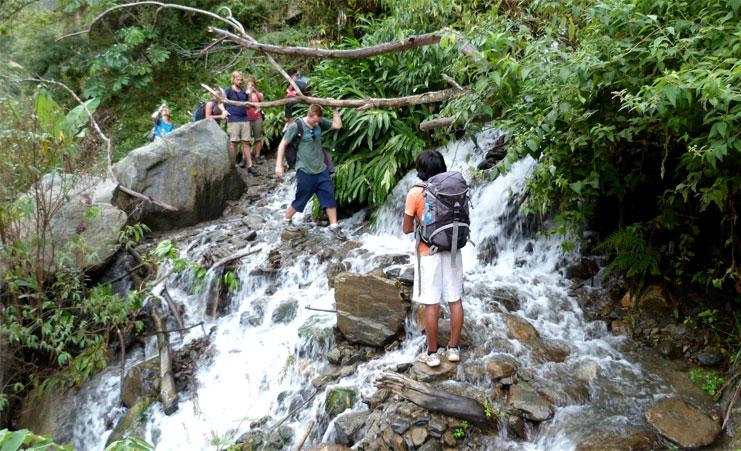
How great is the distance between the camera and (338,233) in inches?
351

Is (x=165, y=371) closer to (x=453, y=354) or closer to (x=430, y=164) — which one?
(x=453, y=354)

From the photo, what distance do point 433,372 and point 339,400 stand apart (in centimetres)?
93

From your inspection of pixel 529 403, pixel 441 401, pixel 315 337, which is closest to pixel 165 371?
pixel 315 337

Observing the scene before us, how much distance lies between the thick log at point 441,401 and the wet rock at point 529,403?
0.89ft

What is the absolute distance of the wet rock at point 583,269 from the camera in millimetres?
6648

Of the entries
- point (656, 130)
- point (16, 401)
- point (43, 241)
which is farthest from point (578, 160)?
point (16, 401)

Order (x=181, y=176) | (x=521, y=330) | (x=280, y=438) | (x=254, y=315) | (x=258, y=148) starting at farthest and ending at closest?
1. (x=258, y=148)
2. (x=181, y=176)
3. (x=254, y=315)
4. (x=521, y=330)
5. (x=280, y=438)

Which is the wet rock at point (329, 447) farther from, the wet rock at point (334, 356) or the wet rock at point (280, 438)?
the wet rock at point (334, 356)

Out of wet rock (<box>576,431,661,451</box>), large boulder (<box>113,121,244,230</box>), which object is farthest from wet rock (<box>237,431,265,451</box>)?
large boulder (<box>113,121,244,230</box>)

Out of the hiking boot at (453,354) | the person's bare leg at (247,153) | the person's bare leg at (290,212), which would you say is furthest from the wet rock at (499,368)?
the person's bare leg at (247,153)

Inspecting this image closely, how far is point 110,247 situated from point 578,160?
613cm

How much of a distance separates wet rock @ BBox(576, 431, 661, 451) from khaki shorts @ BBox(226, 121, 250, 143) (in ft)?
29.4

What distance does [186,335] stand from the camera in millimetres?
7340

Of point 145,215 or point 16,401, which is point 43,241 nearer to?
point 16,401
